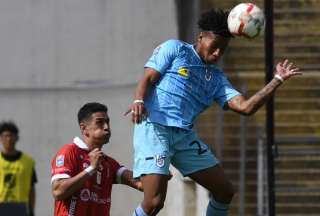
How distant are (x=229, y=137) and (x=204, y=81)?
209 inches

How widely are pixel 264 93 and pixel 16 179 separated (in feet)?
20.0

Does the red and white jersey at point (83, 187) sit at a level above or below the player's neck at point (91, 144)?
below

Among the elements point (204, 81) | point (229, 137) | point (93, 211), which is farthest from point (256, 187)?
point (93, 211)

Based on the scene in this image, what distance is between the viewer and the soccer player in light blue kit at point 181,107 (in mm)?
8758

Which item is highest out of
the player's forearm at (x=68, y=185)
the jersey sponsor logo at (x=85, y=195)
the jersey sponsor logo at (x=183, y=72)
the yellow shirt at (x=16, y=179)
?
the jersey sponsor logo at (x=183, y=72)

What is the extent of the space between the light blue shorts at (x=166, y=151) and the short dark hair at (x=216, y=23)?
29.1 inches

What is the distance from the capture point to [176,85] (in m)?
8.88

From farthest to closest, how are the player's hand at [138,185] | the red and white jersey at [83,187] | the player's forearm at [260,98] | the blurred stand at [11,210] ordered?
1. the blurred stand at [11,210]
2. the player's hand at [138,185]
3. the player's forearm at [260,98]
4. the red and white jersey at [83,187]

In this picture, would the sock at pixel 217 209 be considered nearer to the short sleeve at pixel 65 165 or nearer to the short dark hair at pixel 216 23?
Answer: the short dark hair at pixel 216 23

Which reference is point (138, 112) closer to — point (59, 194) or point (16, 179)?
point (59, 194)

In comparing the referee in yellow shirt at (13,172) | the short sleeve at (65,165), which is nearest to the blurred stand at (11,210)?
the short sleeve at (65,165)

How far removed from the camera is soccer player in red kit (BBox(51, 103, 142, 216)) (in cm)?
805

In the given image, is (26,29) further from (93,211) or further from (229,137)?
(93,211)

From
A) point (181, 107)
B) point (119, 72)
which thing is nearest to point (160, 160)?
point (181, 107)
